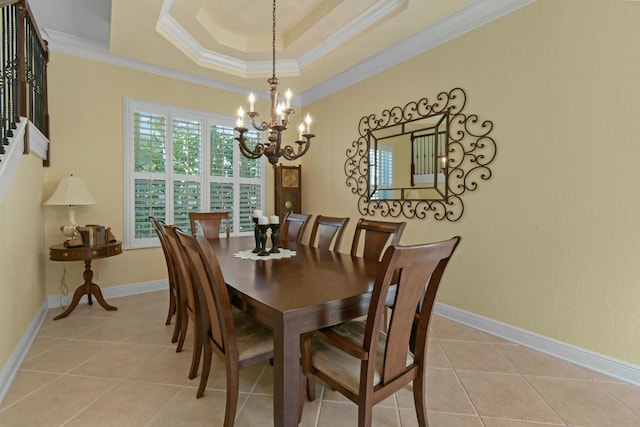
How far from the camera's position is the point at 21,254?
2336 millimetres

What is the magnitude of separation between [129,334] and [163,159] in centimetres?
216

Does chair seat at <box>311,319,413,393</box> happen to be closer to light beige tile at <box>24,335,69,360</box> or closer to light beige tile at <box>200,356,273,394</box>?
light beige tile at <box>200,356,273,394</box>

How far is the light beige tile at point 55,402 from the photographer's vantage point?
62.5 inches

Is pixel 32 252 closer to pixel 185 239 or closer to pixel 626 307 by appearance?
pixel 185 239

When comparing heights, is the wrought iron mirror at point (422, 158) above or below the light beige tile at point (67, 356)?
above

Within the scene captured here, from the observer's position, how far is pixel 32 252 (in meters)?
2.68

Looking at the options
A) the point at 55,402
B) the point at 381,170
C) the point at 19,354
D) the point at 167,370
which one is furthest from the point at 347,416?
the point at 381,170

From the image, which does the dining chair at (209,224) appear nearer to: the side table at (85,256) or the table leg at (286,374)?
the side table at (85,256)

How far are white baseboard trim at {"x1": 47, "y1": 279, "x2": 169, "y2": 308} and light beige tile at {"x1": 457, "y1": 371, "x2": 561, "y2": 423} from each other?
3.53m

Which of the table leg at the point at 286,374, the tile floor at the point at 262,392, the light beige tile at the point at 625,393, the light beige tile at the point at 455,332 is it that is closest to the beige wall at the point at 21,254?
the tile floor at the point at 262,392

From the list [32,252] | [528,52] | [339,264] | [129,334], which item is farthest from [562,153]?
[32,252]

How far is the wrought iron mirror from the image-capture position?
2750 mm

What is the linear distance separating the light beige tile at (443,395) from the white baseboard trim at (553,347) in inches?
33.1

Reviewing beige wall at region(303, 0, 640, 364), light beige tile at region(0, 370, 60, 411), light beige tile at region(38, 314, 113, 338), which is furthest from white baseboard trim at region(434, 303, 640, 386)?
light beige tile at region(38, 314, 113, 338)
